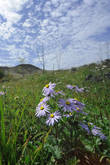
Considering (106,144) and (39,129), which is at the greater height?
(39,129)

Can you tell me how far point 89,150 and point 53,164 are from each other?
354mm

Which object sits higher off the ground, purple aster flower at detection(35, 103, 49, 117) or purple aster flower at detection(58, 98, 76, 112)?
purple aster flower at detection(58, 98, 76, 112)

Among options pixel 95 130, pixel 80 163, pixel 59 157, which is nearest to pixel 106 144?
pixel 95 130

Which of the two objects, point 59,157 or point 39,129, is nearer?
point 59,157

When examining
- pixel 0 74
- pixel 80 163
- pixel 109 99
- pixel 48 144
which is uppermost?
pixel 0 74

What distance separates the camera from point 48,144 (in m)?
1.12

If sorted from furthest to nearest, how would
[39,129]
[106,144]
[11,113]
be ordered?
1. [11,113]
2. [39,129]
3. [106,144]

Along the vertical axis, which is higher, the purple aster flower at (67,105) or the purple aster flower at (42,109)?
the purple aster flower at (67,105)

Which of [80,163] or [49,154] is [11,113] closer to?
[49,154]

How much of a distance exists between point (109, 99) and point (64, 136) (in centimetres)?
179

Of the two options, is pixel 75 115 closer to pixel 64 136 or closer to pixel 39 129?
pixel 64 136

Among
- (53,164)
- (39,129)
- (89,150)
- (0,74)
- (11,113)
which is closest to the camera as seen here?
(53,164)

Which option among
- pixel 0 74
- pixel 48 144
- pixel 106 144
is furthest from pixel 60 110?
pixel 0 74

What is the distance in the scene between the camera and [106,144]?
1.22 metres
